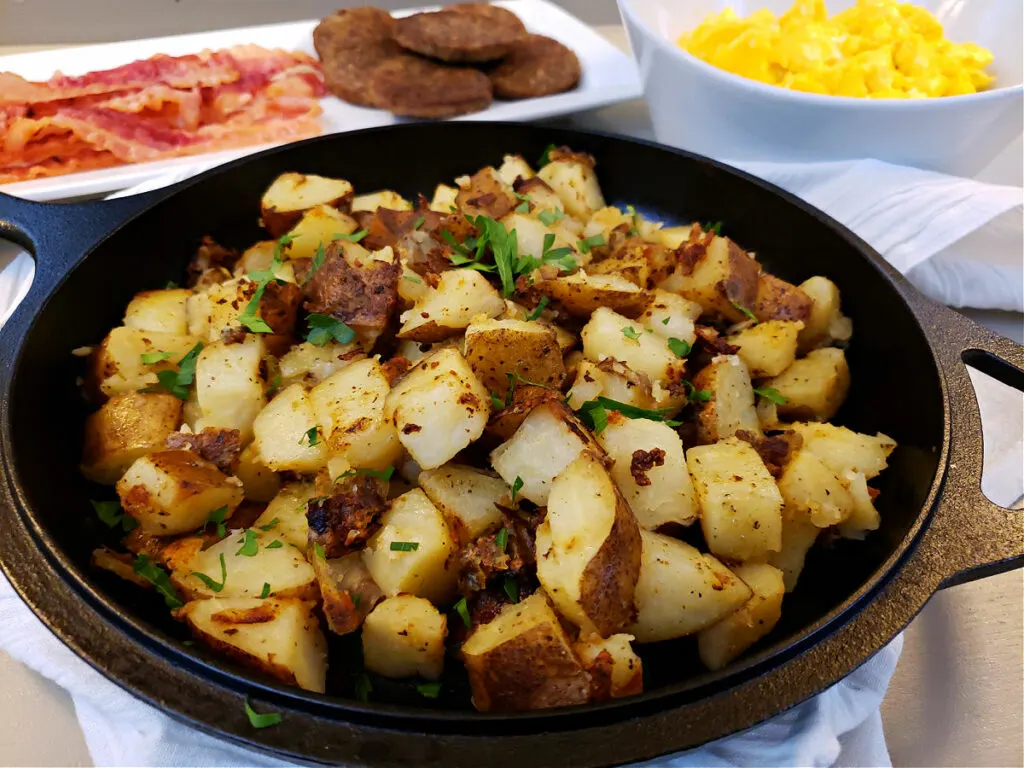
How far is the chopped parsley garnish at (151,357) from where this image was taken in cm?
135

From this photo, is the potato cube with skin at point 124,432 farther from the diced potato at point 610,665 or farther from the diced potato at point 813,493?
the diced potato at point 813,493

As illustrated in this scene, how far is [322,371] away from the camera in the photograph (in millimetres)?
1354

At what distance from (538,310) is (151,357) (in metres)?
0.68

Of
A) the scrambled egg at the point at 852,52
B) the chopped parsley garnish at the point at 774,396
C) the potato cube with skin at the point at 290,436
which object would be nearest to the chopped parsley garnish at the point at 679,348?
the chopped parsley garnish at the point at 774,396

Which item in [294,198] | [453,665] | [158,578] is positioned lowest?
[453,665]

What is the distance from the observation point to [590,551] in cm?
93

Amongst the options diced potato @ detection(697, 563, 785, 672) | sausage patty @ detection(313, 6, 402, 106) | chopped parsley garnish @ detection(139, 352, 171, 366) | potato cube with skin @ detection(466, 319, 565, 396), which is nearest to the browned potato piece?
diced potato @ detection(697, 563, 785, 672)

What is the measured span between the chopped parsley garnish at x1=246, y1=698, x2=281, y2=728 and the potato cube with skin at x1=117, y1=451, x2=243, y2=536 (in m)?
0.39

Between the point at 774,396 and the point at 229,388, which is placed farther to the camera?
the point at 774,396

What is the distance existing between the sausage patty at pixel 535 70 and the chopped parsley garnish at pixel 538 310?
1.40 metres

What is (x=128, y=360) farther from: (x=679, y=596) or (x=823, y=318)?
(x=823, y=318)

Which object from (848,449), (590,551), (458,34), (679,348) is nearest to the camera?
(590,551)

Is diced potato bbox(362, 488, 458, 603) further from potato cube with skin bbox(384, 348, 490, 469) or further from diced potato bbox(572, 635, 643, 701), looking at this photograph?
diced potato bbox(572, 635, 643, 701)

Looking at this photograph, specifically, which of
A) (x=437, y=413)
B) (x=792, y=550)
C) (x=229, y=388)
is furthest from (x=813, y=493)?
(x=229, y=388)
